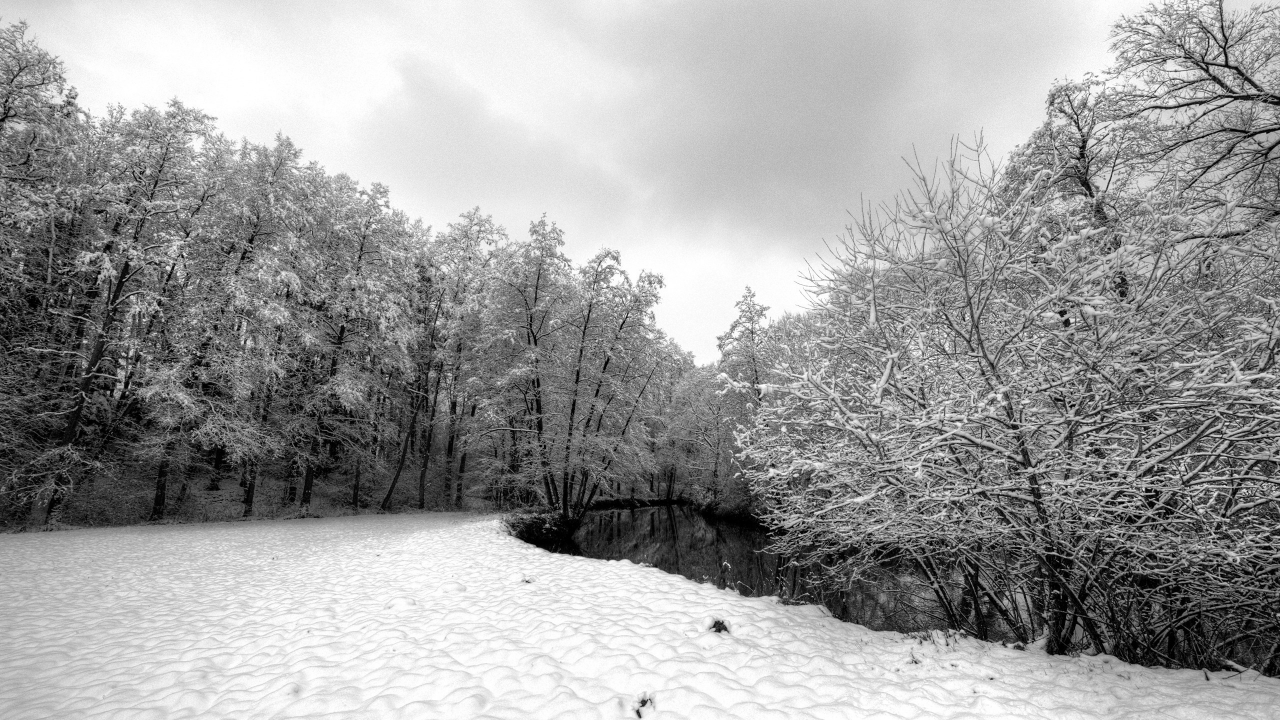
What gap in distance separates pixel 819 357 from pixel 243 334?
16541mm

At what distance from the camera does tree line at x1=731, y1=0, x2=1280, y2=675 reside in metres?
2.98

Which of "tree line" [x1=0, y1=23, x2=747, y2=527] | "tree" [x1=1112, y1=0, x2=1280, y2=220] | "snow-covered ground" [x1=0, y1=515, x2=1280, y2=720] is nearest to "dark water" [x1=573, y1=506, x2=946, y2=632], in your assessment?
"snow-covered ground" [x1=0, y1=515, x2=1280, y2=720]

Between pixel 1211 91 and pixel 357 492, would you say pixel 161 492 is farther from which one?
pixel 1211 91

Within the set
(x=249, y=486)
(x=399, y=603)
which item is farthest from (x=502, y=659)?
(x=249, y=486)

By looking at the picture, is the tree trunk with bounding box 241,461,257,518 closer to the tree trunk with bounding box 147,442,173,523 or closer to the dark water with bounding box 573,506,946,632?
the tree trunk with bounding box 147,442,173,523

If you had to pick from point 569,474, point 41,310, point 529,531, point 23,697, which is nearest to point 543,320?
point 569,474

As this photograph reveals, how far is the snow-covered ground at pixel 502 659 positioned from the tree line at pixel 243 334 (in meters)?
6.94

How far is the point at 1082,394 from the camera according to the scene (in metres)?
3.09

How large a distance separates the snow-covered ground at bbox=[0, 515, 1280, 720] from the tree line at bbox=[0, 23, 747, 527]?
22.8 ft

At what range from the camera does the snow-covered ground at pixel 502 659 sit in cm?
329

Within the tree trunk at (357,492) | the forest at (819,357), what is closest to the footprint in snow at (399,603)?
the forest at (819,357)

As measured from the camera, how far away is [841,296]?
190 inches

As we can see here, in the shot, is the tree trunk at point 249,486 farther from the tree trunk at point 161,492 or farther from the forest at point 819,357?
the tree trunk at point 161,492

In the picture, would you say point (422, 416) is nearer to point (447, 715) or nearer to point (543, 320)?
point (543, 320)
